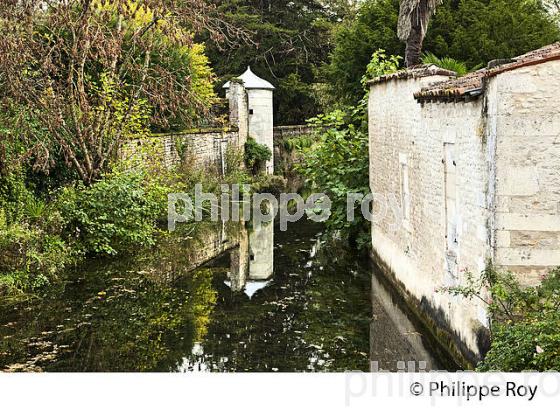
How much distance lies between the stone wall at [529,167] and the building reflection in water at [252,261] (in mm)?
6592

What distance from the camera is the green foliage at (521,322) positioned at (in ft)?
20.0

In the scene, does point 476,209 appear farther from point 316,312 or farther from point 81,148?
point 81,148

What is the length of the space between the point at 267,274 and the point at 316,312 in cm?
344

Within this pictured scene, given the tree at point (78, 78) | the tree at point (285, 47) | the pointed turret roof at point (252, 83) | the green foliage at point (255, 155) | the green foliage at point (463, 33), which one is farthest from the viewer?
the tree at point (285, 47)

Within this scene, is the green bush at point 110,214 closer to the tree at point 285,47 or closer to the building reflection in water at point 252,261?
the building reflection in water at point 252,261

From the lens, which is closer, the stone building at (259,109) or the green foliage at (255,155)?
the green foliage at (255,155)

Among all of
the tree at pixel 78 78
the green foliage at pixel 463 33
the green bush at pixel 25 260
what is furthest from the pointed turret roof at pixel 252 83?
the green bush at pixel 25 260

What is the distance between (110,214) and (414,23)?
26.2 ft

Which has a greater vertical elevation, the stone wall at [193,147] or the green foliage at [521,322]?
the stone wall at [193,147]

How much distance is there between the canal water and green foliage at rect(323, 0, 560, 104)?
9205 mm

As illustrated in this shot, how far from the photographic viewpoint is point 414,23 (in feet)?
56.1

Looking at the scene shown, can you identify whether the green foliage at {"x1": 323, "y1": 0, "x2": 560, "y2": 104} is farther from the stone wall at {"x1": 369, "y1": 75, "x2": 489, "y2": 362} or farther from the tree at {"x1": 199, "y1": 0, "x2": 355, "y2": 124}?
the tree at {"x1": 199, "y1": 0, "x2": 355, "y2": 124}

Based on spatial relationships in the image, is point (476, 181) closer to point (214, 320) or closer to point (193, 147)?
point (214, 320)

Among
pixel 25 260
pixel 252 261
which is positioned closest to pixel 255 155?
pixel 252 261
